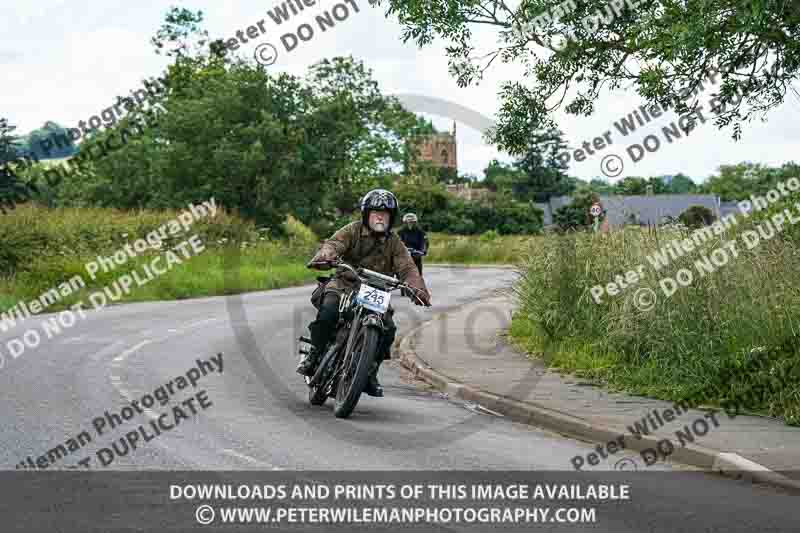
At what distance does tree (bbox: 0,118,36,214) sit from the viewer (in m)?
32.9

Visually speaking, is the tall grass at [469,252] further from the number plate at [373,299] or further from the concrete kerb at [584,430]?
the number plate at [373,299]

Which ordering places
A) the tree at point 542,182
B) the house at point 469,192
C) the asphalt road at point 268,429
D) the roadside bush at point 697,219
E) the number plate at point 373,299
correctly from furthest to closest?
the tree at point 542,182, the house at point 469,192, the roadside bush at point 697,219, the number plate at point 373,299, the asphalt road at point 268,429

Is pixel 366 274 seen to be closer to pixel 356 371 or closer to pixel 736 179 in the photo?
pixel 356 371

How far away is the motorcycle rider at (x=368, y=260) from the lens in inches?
432

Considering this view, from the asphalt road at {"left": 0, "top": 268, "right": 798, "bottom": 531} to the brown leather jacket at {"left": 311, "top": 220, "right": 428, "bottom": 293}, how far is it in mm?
1319

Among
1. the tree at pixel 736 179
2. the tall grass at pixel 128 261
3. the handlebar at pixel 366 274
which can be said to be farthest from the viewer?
the tree at pixel 736 179

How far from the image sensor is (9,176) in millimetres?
33531

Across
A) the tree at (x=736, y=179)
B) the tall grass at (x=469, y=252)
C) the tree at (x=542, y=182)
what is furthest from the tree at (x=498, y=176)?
the tall grass at (x=469, y=252)

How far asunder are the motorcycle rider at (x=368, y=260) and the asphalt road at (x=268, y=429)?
26.3 inches

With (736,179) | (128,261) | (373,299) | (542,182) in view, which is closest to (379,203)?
(373,299)

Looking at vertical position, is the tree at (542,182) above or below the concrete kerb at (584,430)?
above

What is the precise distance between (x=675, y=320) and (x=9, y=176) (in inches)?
996

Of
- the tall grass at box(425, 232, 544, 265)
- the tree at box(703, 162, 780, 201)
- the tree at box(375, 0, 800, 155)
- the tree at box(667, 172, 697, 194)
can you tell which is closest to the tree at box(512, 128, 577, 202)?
the tree at box(703, 162, 780, 201)

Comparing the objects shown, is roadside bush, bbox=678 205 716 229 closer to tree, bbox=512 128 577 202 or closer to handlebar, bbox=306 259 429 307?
handlebar, bbox=306 259 429 307
